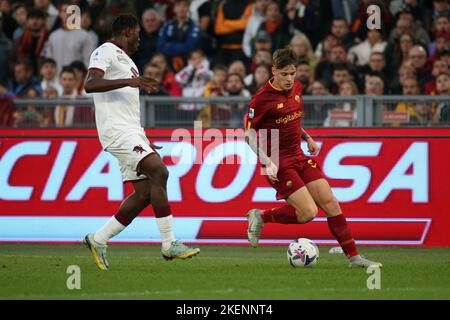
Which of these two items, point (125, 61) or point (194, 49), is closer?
point (125, 61)

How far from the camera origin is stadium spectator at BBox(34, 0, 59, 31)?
1969cm

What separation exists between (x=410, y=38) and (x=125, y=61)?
752cm

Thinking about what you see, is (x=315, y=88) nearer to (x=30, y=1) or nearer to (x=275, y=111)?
(x=275, y=111)

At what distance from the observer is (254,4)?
1903 cm

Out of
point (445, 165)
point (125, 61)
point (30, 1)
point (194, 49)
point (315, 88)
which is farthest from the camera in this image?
point (30, 1)

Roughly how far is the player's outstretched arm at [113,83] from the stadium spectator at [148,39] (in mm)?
8058

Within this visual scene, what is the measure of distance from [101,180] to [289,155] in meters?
3.84

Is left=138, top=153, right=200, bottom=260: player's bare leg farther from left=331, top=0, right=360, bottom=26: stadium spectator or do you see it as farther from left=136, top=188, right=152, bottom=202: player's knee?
left=331, top=0, right=360, bottom=26: stadium spectator

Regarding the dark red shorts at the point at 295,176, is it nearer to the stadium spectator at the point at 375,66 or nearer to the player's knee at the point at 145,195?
the player's knee at the point at 145,195

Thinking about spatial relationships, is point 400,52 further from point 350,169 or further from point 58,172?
point 58,172

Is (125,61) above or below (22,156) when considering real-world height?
above

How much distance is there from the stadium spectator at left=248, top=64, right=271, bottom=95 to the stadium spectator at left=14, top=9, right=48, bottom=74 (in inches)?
160

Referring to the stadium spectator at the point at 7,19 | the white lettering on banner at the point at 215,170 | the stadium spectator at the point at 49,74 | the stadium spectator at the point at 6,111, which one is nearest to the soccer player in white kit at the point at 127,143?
the white lettering on banner at the point at 215,170

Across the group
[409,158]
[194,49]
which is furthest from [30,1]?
[409,158]
